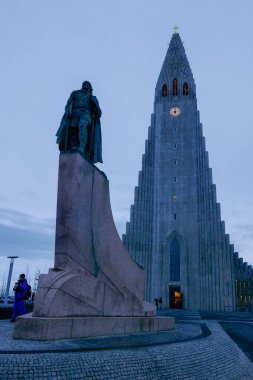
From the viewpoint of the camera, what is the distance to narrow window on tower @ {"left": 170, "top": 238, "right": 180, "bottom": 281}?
142 feet

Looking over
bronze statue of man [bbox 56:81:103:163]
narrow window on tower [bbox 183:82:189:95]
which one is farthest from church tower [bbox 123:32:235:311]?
bronze statue of man [bbox 56:81:103:163]

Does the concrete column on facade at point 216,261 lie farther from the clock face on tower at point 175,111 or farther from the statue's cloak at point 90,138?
the statue's cloak at point 90,138

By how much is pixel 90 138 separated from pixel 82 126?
57cm

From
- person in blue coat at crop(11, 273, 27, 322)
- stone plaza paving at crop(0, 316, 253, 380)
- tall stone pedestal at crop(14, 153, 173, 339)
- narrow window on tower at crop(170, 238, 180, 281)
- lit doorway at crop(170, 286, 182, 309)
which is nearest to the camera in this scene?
stone plaza paving at crop(0, 316, 253, 380)

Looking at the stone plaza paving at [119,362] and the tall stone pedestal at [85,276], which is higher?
the tall stone pedestal at [85,276]

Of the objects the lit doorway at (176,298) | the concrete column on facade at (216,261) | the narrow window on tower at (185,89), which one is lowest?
the lit doorway at (176,298)

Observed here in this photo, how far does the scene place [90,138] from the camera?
897 centimetres

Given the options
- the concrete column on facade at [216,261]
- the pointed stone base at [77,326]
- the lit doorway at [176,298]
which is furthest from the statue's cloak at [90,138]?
the lit doorway at [176,298]

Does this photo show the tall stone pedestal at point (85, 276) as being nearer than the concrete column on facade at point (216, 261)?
Yes

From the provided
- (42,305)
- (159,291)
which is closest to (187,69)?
(159,291)

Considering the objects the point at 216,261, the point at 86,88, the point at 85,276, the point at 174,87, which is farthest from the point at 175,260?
the point at 85,276

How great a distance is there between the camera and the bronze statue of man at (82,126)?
8469 mm

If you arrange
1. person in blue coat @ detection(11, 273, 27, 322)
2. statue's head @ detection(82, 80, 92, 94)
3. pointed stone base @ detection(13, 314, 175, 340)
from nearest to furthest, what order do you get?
pointed stone base @ detection(13, 314, 175, 340)
person in blue coat @ detection(11, 273, 27, 322)
statue's head @ detection(82, 80, 92, 94)

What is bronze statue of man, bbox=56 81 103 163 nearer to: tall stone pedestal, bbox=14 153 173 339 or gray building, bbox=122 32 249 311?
tall stone pedestal, bbox=14 153 173 339
